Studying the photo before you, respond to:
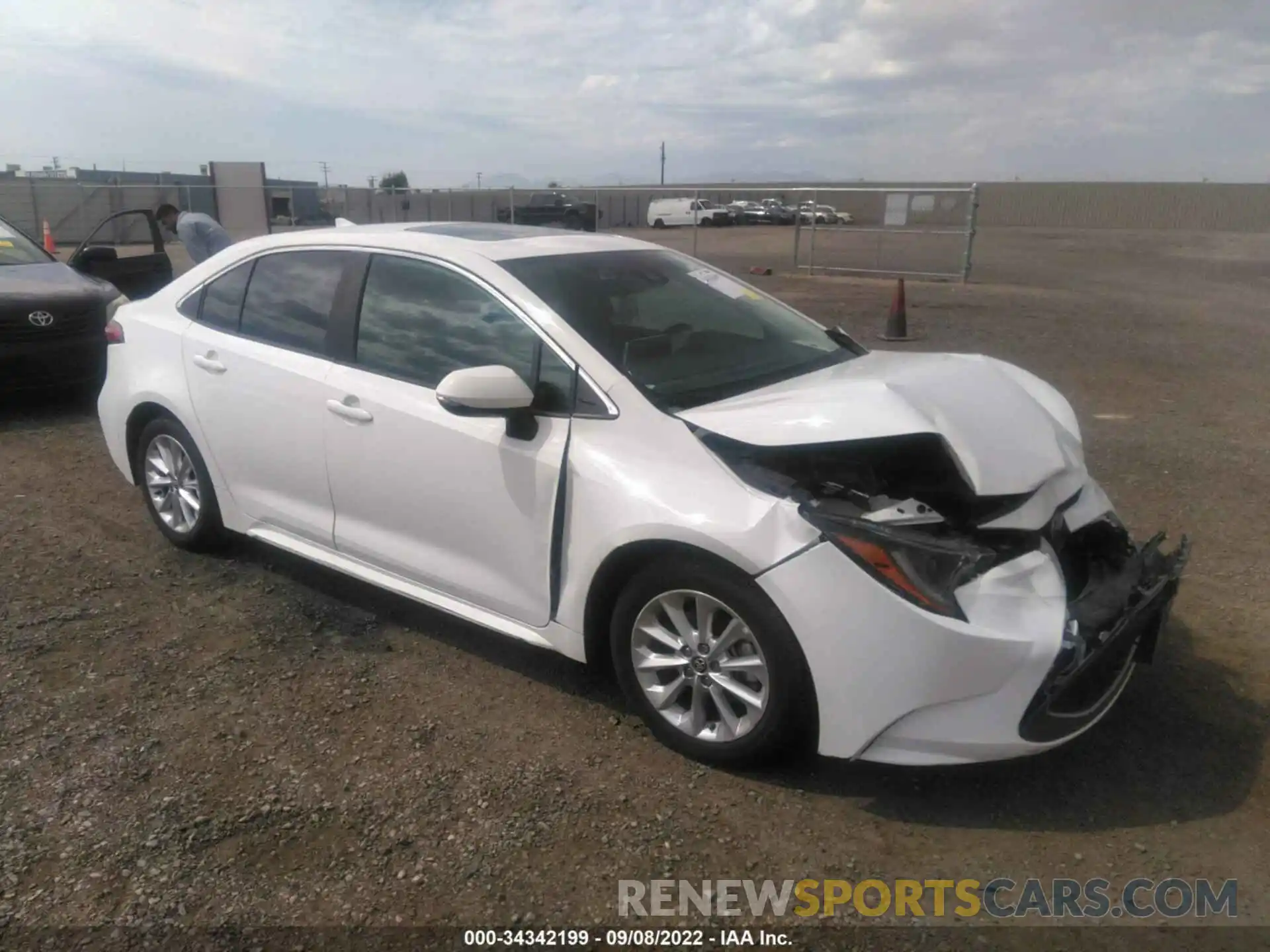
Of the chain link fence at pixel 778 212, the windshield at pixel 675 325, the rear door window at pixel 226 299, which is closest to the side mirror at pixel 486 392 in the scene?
the windshield at pixel 675 325

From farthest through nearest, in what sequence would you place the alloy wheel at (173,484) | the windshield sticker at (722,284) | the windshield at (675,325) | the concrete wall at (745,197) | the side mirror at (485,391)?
the concrete wall at (745,197), the alloy wheel at (173,484), the windshield sticker at (722,284), the windshield at (675,325), the side mirror at (485,391)

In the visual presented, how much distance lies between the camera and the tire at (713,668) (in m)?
2.87

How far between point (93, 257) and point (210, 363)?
5.34 meters

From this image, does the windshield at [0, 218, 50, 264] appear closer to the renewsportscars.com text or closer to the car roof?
the car roof

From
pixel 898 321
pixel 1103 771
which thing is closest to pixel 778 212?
pixel 898 321

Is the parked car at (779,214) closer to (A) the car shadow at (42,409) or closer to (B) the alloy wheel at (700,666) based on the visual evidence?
(A) the car shadow at (42,409)

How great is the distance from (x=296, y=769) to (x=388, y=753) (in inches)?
11.3

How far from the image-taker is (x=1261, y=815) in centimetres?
294

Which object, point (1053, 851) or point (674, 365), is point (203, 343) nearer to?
point (674, 365)

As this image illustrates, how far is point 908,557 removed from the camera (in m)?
2.80

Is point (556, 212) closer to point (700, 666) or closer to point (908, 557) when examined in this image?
point (700, 666)

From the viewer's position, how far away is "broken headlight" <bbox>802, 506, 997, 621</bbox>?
8.99ft

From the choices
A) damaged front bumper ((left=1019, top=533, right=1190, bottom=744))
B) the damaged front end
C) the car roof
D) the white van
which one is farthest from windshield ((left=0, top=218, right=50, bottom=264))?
the white van

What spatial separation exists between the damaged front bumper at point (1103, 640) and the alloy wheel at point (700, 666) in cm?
77
